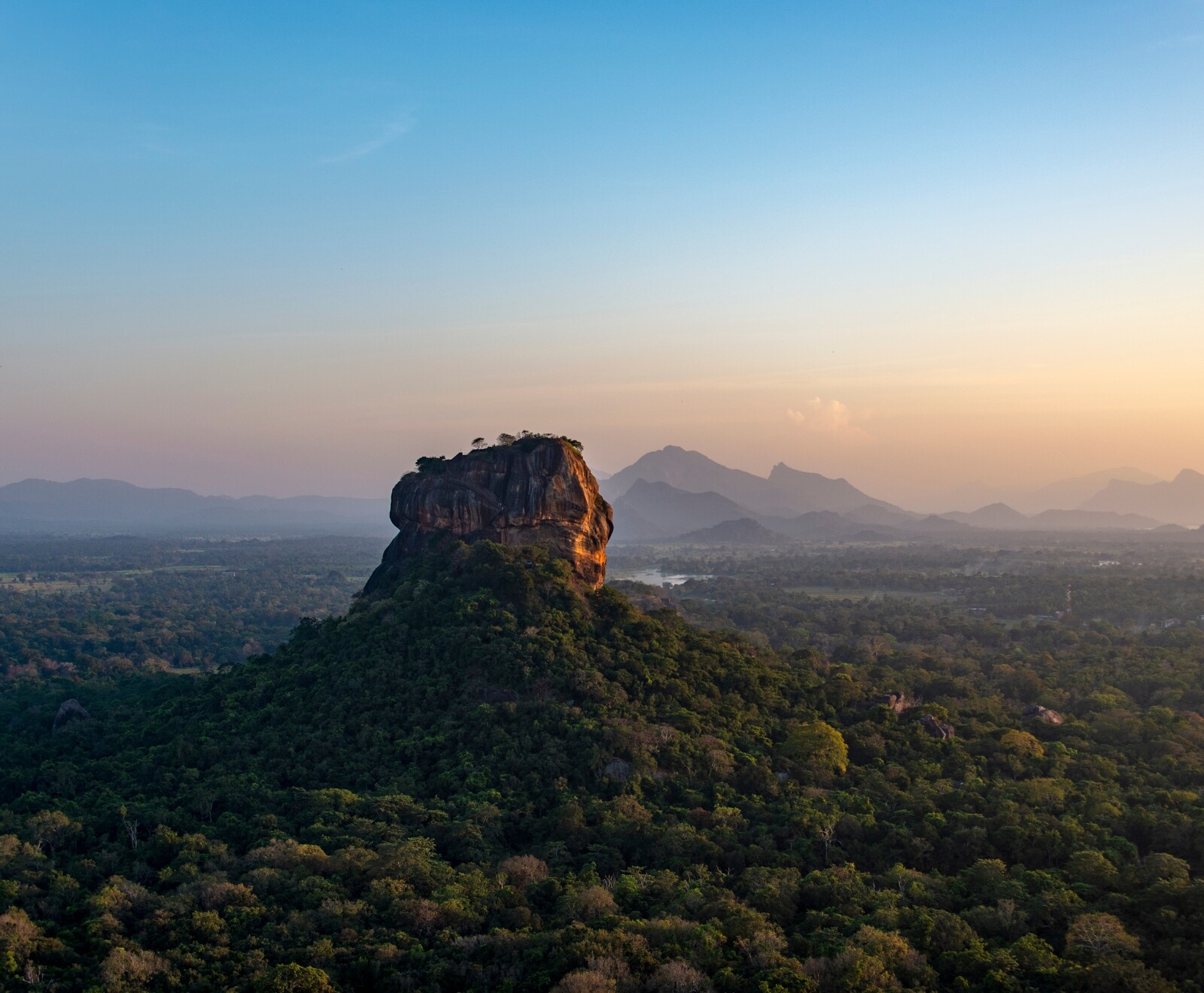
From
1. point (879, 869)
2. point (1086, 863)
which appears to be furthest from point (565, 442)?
point (1086, 863)

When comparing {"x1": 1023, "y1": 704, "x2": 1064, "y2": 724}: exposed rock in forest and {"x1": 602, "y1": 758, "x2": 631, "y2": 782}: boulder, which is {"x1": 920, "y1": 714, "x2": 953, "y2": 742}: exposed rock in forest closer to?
{"x1": 1023, "y1": 704, "x2": 1064, "y2": 724}: exposed rock in forest

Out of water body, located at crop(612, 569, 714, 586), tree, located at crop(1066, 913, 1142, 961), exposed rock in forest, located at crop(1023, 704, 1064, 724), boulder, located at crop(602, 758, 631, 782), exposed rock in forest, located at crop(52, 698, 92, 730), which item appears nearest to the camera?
tree, located at crop(1066, 913, 1142, 961)

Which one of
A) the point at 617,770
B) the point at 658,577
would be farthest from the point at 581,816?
the point at 658,577

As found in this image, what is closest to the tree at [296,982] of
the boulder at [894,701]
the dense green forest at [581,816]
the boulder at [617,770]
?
the dense green forest at [581,816]

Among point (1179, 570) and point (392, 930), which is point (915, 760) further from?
point (1179, 570)

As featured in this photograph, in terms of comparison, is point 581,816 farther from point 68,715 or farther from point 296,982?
point 68,715

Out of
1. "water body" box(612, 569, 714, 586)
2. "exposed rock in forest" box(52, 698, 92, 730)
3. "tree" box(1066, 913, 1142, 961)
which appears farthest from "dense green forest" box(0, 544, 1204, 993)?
"water body" box(612, 569, 714, 586)
